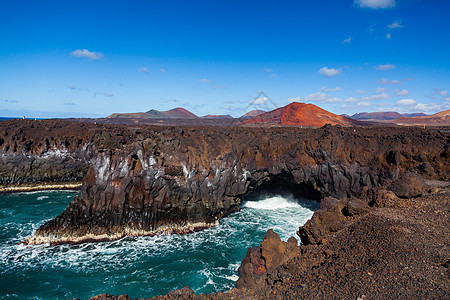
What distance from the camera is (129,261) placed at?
691 inches

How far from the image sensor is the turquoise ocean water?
14.9 metres

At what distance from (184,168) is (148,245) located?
24.2 feet

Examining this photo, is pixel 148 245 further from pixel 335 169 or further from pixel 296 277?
pixel 335 169

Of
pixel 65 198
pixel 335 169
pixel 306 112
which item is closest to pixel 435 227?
pixel 335 169

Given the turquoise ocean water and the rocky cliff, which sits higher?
the rocky cliff

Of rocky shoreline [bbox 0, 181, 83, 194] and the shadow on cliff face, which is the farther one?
rocky shoreline [bbox 0, 181, 83, 194]

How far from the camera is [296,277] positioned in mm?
Answer: 8297

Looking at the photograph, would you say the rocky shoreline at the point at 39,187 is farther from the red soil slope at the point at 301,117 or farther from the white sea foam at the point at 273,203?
the red soil slope at the point at 301,117

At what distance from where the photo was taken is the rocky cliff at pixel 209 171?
21719 mm

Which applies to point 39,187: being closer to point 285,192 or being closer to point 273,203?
point 273,203

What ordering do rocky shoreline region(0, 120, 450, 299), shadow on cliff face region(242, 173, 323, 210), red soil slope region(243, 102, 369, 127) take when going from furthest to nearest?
red soil slope region(243, 102, 369, 127) < shadow on cliff face region(242, 173, 323, 210) < rocky shoreline region(0, 120, 450, 299)

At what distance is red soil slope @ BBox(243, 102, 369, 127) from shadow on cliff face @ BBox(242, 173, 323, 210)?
81.7 ft

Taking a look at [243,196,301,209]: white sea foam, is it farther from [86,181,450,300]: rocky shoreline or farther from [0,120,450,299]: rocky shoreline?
[86,181,450,300]: rocky shoreline

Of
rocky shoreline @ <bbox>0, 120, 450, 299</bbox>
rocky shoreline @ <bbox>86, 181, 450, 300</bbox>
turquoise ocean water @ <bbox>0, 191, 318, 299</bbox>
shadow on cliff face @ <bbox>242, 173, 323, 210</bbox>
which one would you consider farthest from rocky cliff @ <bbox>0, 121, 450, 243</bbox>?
rocky shoreline @ <bbox>86, 181, 450, 300</bbox>
